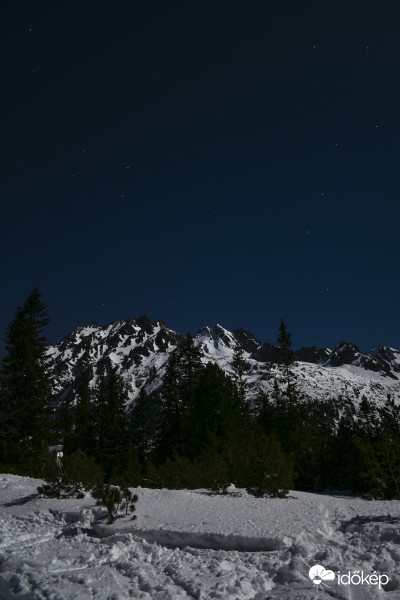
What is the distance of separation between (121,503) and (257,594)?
3885 millimetres

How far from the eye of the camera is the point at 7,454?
19.8 metres

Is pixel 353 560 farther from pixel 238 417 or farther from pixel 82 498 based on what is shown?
pixel 238 417

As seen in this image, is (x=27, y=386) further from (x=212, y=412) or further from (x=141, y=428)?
(x=141, y=428)

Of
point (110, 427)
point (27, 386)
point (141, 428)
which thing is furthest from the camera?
point (141, 428)

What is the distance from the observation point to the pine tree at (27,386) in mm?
20078

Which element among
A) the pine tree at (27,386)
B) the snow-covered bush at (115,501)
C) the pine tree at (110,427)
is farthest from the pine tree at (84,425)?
the snow-covered bush at (115,501)

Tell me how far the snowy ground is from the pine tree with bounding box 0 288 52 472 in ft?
48.6

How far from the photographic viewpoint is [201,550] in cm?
475

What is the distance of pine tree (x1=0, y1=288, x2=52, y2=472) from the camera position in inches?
790

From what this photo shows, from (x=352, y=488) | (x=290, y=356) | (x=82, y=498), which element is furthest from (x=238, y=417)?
(x=290, y=356)

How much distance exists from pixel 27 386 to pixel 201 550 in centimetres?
2056

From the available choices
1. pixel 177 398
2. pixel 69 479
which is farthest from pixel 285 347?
pixel 69 479

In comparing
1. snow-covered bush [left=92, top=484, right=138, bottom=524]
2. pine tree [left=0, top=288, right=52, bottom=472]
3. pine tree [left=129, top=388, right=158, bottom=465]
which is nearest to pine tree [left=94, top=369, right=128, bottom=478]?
pine tree [left=129, top=388, right=158, bottom=465]

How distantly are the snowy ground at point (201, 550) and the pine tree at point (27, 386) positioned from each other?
14.8m
